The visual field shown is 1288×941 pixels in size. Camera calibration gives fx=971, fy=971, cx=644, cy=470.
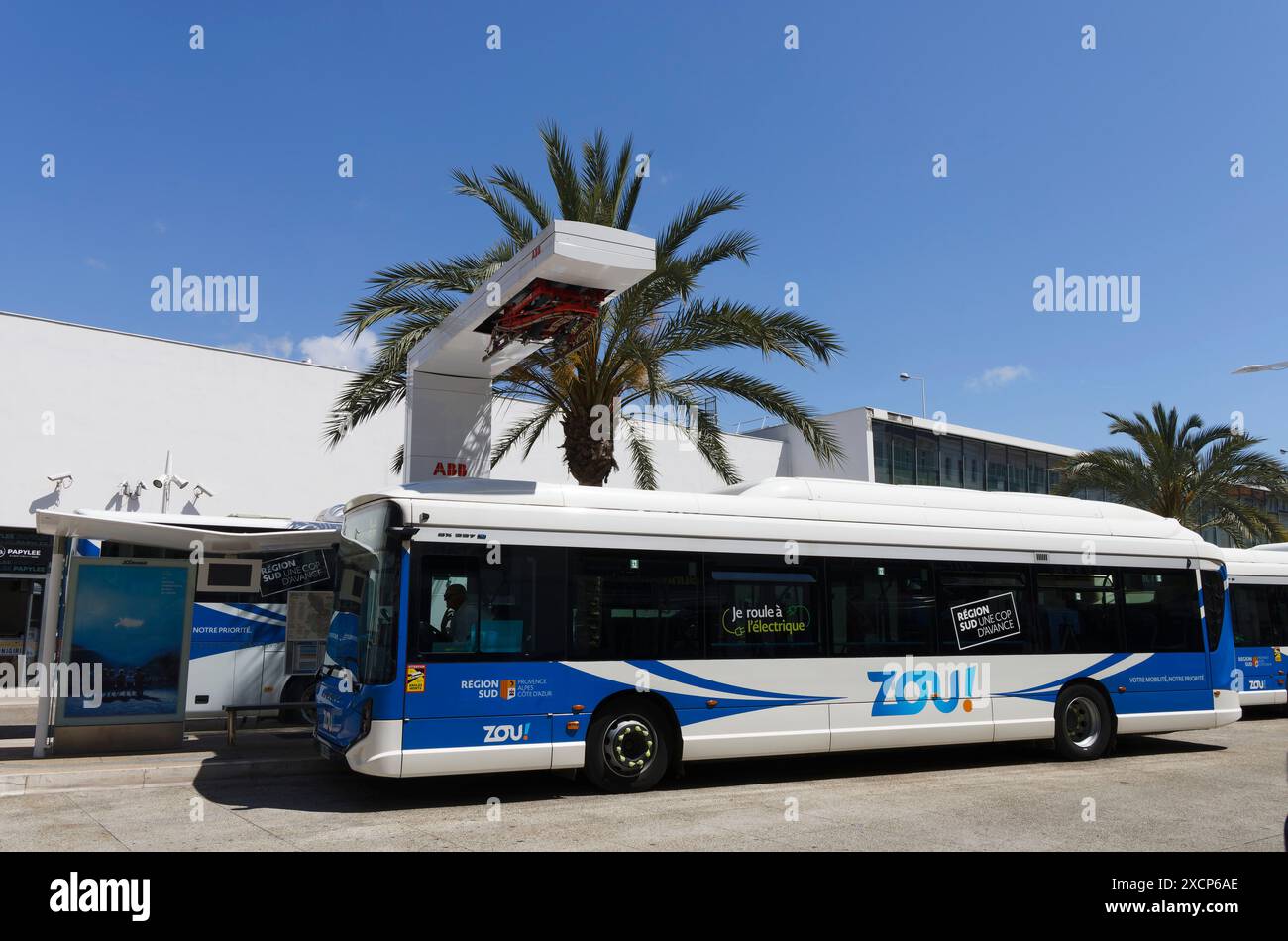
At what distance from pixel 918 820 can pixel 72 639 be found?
33.3 ft

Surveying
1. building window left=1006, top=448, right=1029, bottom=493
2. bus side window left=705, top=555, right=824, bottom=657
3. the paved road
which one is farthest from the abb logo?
building window left=1006, top=448, right=1029, bottom=493

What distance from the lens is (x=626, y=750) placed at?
388 inches

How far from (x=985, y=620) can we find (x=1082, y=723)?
2123mm

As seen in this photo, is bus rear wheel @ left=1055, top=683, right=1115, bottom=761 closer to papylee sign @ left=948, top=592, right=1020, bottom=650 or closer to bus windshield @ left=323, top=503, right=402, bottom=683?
papylee sign @ left=948, top=592, right=1020, bottom=650

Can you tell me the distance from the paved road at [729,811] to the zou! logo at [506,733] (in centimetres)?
62

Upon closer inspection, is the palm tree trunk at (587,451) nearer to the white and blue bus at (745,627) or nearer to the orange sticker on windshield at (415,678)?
the white and blue bus at (745,627)

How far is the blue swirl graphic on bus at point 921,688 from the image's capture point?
11.1m

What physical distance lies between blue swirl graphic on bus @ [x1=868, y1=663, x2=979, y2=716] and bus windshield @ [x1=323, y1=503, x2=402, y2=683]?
543 cm

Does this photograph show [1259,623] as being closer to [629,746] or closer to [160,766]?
[629,746]

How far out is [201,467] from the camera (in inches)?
1037

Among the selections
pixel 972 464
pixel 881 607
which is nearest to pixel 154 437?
pixel 881 607

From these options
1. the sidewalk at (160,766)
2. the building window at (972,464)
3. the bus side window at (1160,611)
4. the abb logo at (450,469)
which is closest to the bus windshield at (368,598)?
the sidewalk at (160,766)
